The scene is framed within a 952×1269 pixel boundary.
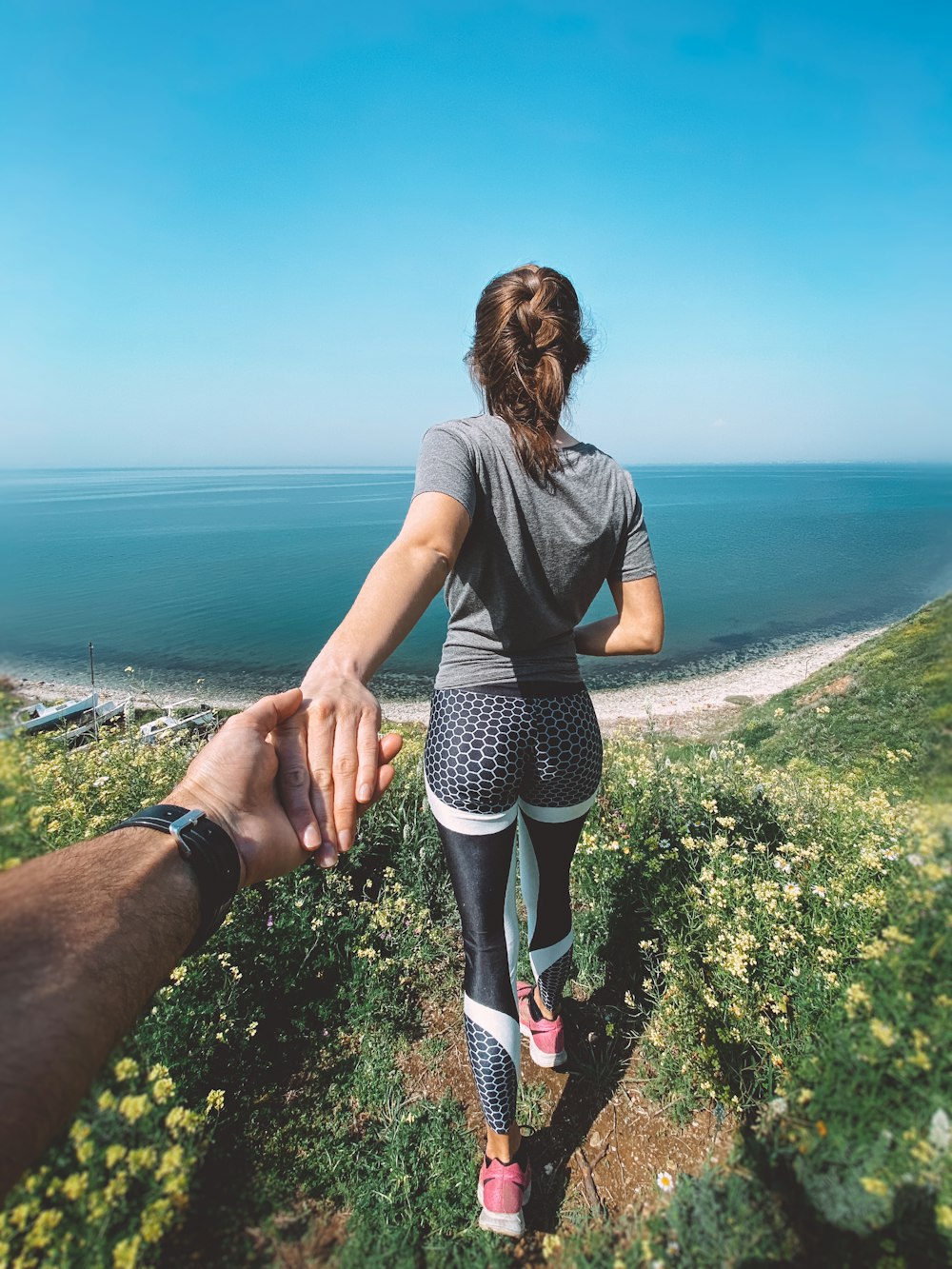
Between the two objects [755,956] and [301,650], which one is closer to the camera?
[755,956]

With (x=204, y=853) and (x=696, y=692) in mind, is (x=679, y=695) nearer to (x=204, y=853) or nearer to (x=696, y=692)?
(x=696, y=692)

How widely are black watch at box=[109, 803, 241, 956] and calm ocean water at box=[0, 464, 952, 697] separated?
492mm

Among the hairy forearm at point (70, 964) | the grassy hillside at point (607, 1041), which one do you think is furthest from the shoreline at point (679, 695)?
the hairy forearm at point (70, 964)

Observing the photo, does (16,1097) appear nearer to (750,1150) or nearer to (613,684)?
(750,1150)

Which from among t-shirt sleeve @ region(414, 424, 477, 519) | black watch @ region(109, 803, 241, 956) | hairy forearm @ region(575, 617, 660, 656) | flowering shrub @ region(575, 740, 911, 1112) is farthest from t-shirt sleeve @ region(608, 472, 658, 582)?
black watch @ region(109, 803, 241, 956)

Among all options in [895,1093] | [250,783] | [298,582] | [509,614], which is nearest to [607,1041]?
[509,614]

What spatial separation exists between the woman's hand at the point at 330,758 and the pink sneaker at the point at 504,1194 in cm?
169

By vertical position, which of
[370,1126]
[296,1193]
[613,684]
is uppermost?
[296,1193]

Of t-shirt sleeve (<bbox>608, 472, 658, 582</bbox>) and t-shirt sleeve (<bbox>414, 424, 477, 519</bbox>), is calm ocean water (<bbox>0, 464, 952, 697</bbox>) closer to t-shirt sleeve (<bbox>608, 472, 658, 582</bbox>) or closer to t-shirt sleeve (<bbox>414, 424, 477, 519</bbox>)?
t-shirt sleeve (<bbox>608, 472, 658, 582</bbox>)

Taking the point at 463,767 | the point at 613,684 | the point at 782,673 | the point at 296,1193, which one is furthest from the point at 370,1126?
the point at 782,673

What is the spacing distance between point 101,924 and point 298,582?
2368 inches

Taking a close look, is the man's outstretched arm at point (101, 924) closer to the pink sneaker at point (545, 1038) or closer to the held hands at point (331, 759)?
the held hands at point (331, 759)

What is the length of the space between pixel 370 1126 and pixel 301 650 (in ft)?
120

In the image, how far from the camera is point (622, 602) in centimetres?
269
